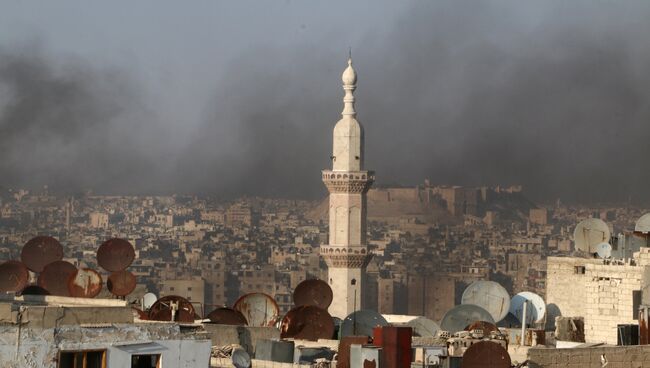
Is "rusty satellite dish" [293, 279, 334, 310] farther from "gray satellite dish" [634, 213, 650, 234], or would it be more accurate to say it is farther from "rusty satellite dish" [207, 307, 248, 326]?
"gray satellite dish" [634, 213, 650, 234]

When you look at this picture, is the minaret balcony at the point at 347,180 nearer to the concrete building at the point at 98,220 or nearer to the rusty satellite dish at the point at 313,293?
the rusty satellite dish at the point at 313,293

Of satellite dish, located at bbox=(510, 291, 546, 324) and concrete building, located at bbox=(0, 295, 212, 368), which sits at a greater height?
satellite dish, located at bbox=(510, 291, 546, 324)

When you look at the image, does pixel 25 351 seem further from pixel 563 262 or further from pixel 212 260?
pixel 212 260

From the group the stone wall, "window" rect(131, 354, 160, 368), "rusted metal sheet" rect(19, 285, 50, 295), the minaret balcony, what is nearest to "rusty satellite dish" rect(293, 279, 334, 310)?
"rusted metal sheet" rect(19, 285, 50, 295)

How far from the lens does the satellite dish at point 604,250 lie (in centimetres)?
2647

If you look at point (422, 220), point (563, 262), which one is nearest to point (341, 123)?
point (563, 262)

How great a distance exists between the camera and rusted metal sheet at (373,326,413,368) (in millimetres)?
16031

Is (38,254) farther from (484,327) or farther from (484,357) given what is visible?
(484,357)

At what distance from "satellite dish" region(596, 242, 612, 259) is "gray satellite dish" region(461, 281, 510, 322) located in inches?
57.4

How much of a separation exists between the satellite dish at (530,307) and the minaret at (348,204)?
27287mm

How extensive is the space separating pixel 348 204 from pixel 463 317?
31675mm

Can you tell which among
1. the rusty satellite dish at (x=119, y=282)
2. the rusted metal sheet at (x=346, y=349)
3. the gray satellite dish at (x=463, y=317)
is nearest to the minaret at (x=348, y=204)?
the rusty satellite dish at (x=119, y=282)

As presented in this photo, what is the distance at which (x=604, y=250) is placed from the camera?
87.7 ft

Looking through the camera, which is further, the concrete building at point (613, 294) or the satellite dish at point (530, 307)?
the satellite dish at point (530, 307)
